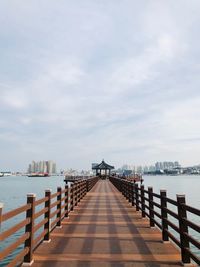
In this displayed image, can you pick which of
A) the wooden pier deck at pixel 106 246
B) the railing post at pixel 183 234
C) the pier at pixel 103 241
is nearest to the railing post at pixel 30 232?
the pier at pixel 103 241

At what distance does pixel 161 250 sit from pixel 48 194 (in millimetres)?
3364

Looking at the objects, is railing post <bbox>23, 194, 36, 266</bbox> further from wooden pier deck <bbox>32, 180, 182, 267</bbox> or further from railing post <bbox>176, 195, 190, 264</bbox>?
railing post <bbox>176, 195, 190, 264</bbox>

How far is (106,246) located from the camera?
21.9 ft

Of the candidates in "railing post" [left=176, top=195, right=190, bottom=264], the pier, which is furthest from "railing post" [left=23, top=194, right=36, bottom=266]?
"railing post" [left=176, top=195, right=190, bottom=264]

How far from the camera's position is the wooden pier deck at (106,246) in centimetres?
556

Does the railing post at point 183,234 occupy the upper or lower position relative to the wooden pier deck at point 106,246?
upper

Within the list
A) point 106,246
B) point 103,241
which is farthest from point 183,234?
point 103,241

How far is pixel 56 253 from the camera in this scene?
20.0 feet

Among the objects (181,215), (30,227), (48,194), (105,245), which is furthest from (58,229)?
(181,215)

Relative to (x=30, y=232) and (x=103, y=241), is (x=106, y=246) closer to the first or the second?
(x=103, y=241)

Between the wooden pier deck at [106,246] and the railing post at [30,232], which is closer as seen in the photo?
the railing post at [30,232]

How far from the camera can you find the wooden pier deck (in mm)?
5559

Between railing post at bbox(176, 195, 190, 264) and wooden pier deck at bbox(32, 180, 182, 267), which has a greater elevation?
railing post at bbox(176, 195, 190, 264)

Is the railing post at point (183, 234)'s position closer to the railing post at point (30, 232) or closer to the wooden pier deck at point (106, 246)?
the wooden pier deck at point (106, 246)
